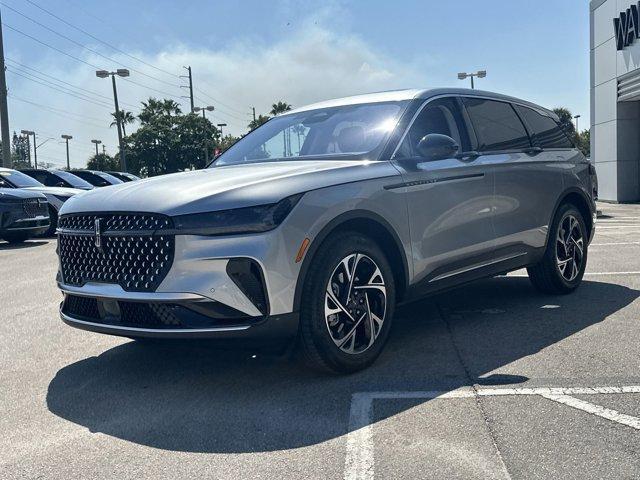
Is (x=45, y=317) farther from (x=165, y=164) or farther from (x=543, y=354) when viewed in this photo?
(x=165, y=164)

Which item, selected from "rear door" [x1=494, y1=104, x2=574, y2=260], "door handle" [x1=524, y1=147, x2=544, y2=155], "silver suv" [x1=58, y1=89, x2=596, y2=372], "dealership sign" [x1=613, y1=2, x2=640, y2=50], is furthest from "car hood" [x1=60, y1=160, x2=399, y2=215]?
"dealership sign" [x1=613, y1=2, x2=640, y2=50]

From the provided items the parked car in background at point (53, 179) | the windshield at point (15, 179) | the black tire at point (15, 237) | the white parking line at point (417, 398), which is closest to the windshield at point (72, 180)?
the parked car in background at point (53, 179)

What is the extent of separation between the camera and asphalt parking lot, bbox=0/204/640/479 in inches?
119

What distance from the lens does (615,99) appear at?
941 inches

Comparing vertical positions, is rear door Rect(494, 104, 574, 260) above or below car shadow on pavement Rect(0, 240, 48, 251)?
above

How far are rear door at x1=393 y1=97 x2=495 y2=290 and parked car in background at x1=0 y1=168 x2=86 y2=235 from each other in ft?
34.7

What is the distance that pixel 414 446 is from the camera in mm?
3146

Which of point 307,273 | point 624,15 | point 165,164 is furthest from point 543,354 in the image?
point 165,164

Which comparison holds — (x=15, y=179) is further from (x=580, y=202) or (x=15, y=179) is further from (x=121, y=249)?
(x=121, y=249)

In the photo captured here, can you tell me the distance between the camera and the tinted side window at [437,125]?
→ 16.1 feet

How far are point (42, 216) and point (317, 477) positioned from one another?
11993 mm

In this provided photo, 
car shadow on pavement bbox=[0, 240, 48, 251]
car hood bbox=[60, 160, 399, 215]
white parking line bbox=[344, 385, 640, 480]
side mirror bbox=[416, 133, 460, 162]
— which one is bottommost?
white parking line bbox=[344, 385, 640, 480]

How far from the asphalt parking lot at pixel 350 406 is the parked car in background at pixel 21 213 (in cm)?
768

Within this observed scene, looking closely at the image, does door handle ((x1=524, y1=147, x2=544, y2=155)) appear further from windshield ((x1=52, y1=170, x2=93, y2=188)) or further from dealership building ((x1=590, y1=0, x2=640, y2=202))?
dealership building ((x1=590, y1=0, x2=640, y2=202))
